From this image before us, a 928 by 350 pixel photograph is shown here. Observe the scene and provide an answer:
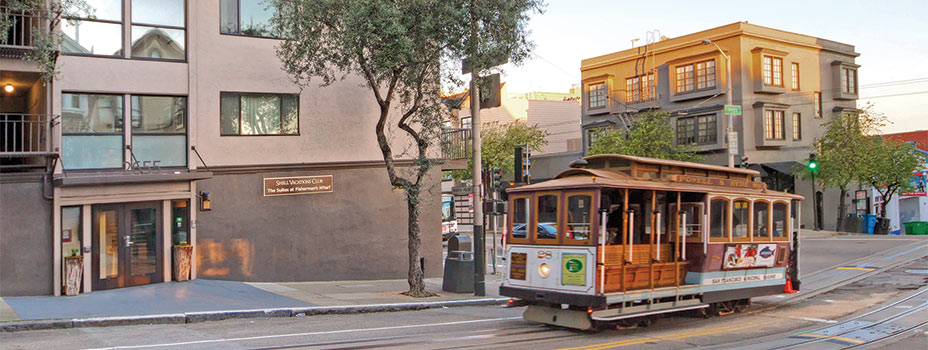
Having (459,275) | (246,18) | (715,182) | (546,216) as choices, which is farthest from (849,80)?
(546,216)

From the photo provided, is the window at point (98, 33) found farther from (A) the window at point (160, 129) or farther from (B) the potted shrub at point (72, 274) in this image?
(B) the potted shrub at point (72, 274)

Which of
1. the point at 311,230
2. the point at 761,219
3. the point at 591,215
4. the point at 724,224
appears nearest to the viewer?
the point at 591,215

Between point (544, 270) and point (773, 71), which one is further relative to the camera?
point (773, 71)

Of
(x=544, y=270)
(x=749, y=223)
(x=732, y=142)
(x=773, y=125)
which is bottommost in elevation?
(x=544, y=270)

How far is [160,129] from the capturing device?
18344 millimetres

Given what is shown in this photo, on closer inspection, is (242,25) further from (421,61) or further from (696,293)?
(696,293)

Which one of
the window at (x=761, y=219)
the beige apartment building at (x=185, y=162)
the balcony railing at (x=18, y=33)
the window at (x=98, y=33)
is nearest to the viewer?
the window at (x=761, y=219)

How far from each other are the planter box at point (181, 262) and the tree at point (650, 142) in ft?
92.6

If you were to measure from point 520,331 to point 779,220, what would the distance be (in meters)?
6.33

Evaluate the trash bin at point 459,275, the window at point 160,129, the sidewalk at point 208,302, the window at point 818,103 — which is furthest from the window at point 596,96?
the window at point 160,129

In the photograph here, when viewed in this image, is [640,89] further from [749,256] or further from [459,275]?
[749,256]

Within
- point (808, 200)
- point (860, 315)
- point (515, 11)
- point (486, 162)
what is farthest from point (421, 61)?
point (486, 162)

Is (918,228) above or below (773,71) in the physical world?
below

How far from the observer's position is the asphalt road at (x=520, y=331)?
35.7 feet
